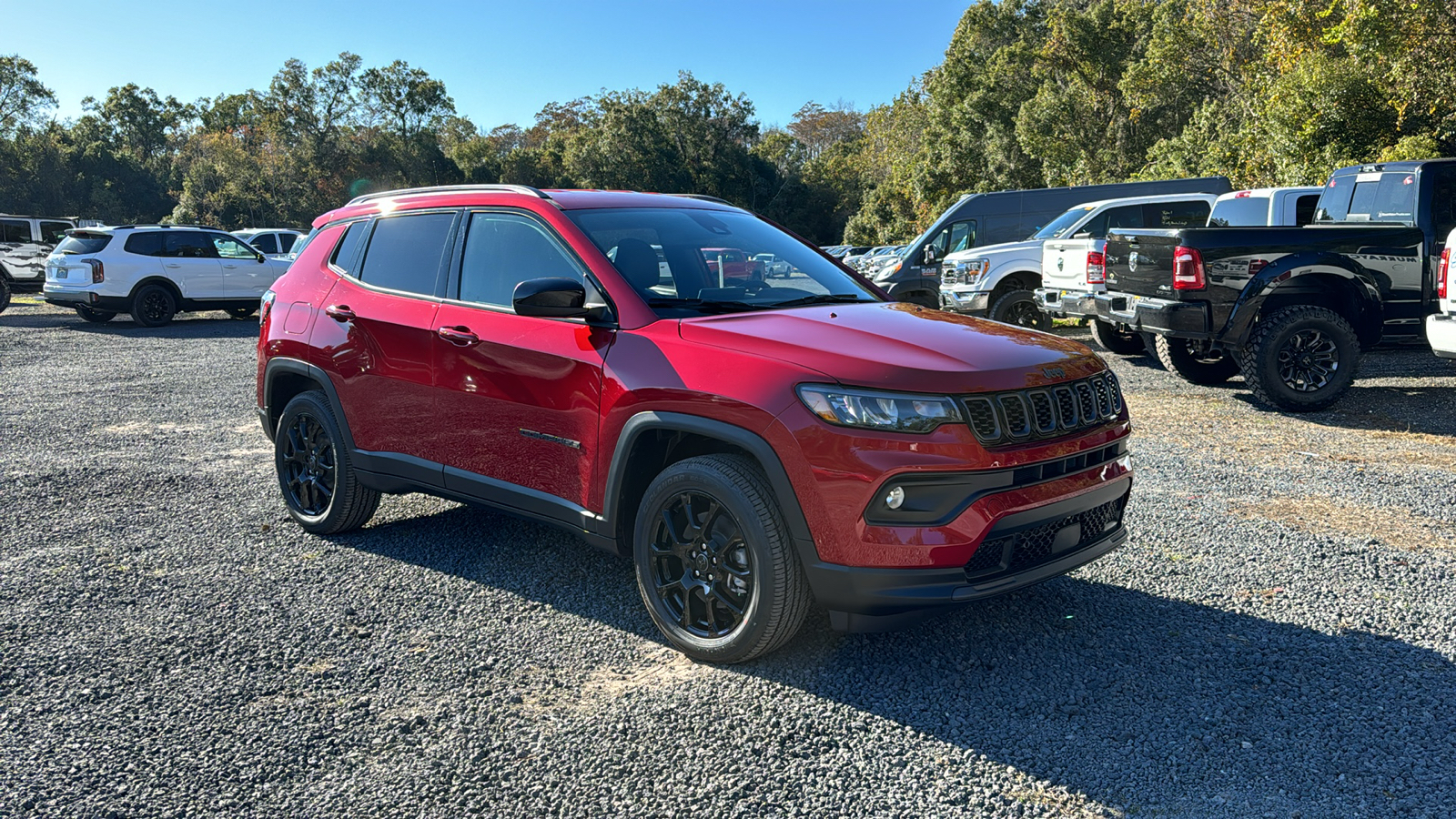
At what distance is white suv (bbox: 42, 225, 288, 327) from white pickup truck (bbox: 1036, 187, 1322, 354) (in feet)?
48.7

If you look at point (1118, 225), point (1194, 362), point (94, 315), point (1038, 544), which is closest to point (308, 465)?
point (1038, 544)

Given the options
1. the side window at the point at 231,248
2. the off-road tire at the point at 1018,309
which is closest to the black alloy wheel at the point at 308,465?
the off-road tire at the point at 1018,309

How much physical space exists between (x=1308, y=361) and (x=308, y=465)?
25.4 feet

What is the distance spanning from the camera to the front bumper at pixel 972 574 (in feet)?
10.3

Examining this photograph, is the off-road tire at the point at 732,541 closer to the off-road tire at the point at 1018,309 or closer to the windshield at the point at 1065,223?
the off-road tire at the point at 1018,309

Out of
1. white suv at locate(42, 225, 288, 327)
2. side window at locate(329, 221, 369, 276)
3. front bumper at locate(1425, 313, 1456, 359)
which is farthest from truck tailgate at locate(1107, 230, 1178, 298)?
white suv at locate(42, 225, 288, 327)

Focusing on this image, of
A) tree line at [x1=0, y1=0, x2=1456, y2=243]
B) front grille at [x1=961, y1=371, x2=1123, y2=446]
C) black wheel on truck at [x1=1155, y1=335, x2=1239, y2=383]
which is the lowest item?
black wheel on truck at [x1=1155, y1=335, x2=1239, y2=383]

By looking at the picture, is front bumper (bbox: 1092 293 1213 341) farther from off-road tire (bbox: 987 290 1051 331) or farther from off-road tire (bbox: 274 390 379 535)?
off-road tire (bbox: 274 390 379 535)

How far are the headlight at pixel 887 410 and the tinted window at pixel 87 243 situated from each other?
1839cm

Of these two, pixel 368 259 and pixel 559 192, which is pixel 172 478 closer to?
pixel 368 259

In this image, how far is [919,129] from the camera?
5716 centimetres

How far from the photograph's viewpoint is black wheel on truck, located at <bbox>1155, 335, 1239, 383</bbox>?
9.86m

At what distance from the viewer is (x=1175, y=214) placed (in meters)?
13.4

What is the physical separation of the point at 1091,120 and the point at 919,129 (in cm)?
1975
